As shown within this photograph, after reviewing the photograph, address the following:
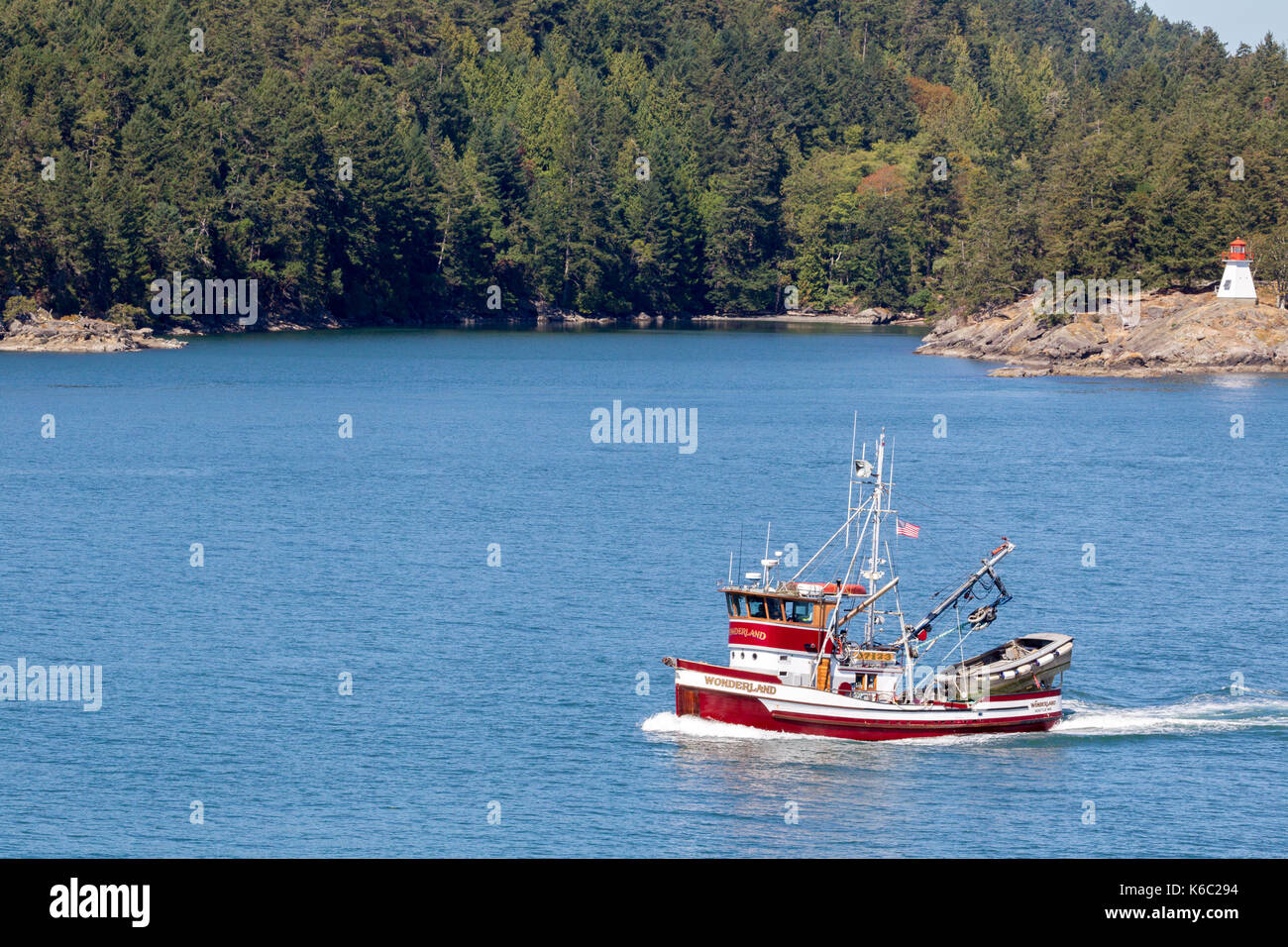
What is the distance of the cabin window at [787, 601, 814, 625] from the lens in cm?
4788

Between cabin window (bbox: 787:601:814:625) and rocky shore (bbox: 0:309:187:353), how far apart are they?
146 metres

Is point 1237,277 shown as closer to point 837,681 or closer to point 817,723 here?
point 837,681

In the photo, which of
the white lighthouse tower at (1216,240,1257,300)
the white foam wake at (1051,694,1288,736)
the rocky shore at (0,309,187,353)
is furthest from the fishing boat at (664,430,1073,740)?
the rocky shore at (0,309,187,353)

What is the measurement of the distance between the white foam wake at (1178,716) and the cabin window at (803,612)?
8.17 m

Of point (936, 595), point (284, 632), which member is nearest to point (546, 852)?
point (284, 632)

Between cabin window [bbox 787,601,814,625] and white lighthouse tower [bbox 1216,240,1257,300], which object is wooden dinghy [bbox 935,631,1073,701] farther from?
white lighthouse tower [bbox 1216,240,1257,300]

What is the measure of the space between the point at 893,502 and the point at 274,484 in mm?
36977

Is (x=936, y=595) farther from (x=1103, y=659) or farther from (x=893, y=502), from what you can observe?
(x=893, y=502)

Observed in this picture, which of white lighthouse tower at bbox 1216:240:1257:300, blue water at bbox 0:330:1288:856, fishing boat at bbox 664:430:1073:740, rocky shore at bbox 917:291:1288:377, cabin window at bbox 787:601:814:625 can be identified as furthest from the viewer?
rocky shore at bbox 917:291:1288:377

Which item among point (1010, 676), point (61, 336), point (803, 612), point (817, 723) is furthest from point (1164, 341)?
point (817, 723)

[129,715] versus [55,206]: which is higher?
[55,206]

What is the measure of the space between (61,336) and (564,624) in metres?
136

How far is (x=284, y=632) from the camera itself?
199ft

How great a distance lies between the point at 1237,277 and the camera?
16025cm
